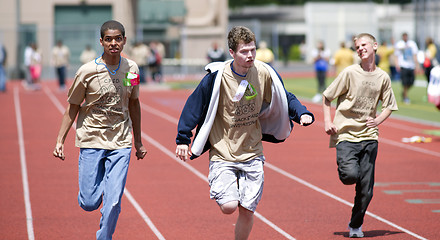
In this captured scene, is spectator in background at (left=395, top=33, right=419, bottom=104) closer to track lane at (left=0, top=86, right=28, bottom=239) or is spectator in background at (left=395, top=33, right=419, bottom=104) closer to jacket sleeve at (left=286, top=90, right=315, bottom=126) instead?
track lane at (left=0, top=86, right=28, bottom=239)

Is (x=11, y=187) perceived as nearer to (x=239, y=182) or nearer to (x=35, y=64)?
(x=239, y=182)

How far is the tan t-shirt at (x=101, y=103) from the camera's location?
5895mm

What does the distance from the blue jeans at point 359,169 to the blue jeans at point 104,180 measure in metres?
2.09

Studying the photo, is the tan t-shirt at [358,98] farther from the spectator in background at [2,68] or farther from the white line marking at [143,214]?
the spectator in background at [2,68]

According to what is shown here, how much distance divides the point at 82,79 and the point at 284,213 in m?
3.21

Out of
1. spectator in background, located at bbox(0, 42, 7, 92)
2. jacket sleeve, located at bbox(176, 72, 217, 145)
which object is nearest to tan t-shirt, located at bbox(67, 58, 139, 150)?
jacket sleeve, located at bbox(176, 72, 217, 145)

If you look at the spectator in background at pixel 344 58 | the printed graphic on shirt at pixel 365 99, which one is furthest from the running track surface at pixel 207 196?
the spectator in background at pixel 344 58

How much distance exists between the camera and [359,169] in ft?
22.7

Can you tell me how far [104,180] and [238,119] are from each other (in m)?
1.21

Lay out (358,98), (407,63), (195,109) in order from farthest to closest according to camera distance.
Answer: (407,63)
(358,98)
(195,109)

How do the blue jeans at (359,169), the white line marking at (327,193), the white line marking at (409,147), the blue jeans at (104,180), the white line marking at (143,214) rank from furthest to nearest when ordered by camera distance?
the white line marking at (409,147) < the white line marking at (327,193) < the white line marking at (143,214) < the blue jeans at (359,169) < the blue jeans at (104,180)

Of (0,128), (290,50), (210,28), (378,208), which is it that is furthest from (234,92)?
(290,50)

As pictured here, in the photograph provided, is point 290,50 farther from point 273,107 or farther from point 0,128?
point 273,107

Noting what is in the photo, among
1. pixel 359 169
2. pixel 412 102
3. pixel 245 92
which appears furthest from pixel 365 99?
pixel 412 102
